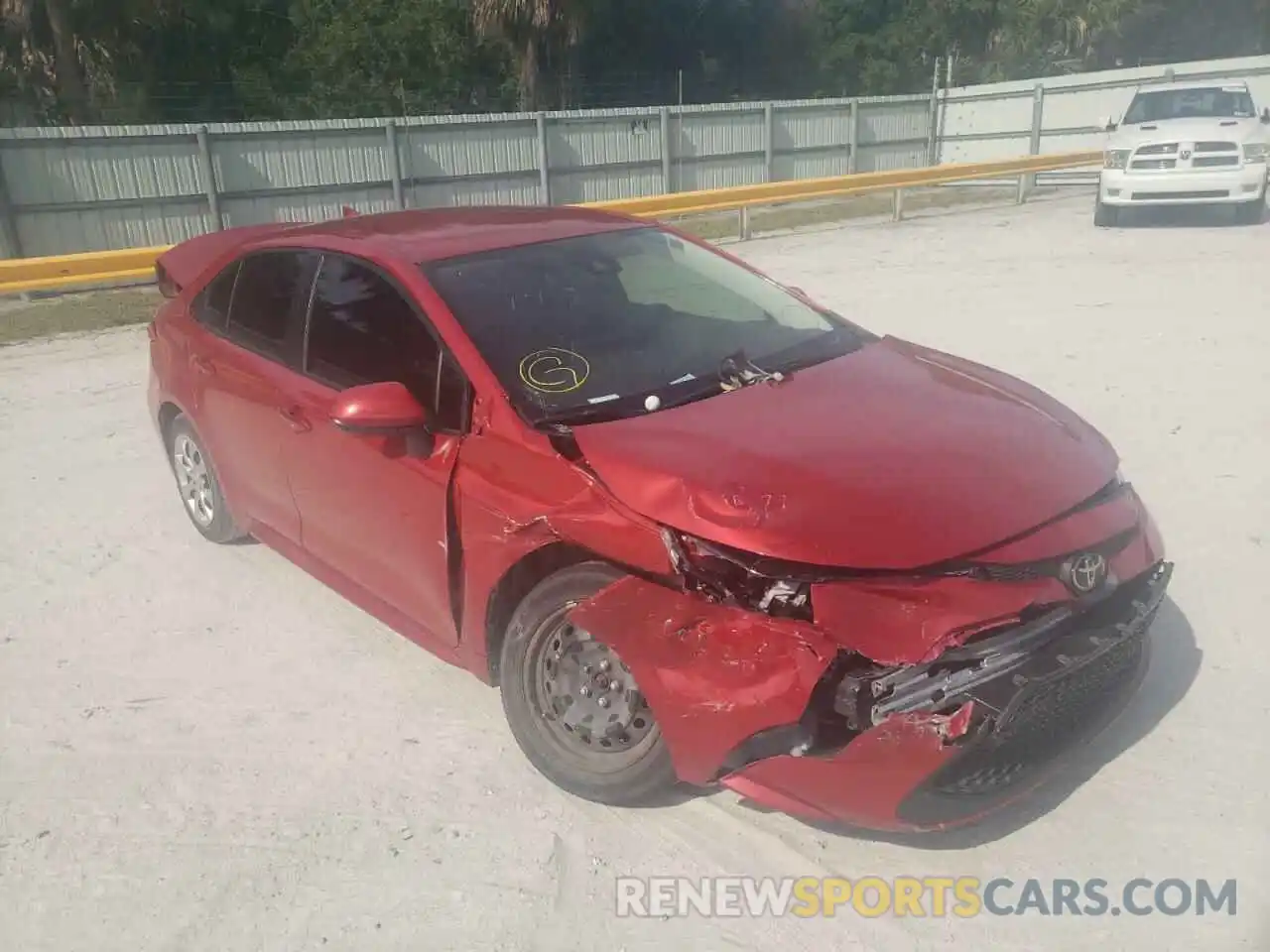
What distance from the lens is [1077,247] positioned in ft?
40.8

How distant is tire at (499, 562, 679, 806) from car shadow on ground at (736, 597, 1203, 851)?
1.73 ft

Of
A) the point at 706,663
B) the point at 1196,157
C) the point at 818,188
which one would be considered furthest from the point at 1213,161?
the point at 706,663

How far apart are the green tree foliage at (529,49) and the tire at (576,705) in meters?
21.0

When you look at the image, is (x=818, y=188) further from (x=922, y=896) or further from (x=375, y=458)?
(x=922, y=896)

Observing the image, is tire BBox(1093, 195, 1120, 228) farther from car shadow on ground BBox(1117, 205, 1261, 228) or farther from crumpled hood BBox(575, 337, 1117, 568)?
crumpled hood BBox(575, 337, 1117, 568)

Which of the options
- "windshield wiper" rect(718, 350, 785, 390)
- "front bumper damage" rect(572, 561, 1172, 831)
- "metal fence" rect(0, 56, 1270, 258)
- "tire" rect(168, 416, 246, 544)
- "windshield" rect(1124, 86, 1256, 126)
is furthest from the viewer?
"metal fence" rect(0, 56, 1270, 258)

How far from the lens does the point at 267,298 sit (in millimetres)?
4281

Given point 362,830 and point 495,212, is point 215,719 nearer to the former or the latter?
point 362,830

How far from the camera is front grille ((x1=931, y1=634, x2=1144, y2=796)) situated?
255 cm

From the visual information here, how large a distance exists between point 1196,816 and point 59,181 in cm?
1560

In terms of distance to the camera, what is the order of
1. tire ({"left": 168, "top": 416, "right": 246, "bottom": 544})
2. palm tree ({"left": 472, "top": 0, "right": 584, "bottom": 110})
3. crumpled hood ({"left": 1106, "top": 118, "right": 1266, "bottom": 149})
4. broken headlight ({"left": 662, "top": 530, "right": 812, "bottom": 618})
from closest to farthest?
broken headlight ({"left": 662, "top": 530, "right": 812, "bottom": 618}) → tire ({"left": 168, "top": 416, "right": 246, "bottom": 544}) → crumpled hood ({"left": 1106, "top": 118, "right": 1266, "bottom": 149}) → palm tree ({"left": 472, "top": 0, "right": 584, "bottom": 110})

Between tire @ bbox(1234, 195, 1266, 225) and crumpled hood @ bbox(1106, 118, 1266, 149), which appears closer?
crumpled hood @ bbox(1106, 118, 1266, 149)

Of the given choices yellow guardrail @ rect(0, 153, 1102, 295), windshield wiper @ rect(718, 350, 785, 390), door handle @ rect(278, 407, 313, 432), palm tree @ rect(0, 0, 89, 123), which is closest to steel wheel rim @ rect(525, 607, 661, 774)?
windshield wiper @ rect(718, 350, 785, 390)

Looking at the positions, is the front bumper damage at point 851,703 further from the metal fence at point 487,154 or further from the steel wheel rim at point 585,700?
the metal fence at point 487,154
